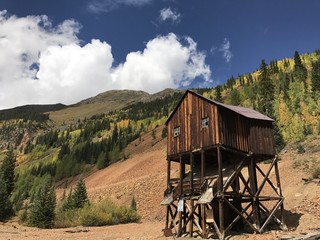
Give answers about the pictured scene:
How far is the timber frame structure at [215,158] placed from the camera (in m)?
22.2

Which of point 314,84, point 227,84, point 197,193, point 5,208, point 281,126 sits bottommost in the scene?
point 5,208

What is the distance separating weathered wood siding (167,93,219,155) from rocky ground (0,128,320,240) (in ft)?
20.9

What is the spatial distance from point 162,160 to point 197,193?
4743 centimetres

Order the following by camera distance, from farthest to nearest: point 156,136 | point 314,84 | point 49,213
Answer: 1. point 156,136
2. point 314,84
3. point 49,213

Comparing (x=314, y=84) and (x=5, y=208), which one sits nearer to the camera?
(x=5, y=208)

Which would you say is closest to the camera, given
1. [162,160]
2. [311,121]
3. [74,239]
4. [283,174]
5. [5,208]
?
[74,239]

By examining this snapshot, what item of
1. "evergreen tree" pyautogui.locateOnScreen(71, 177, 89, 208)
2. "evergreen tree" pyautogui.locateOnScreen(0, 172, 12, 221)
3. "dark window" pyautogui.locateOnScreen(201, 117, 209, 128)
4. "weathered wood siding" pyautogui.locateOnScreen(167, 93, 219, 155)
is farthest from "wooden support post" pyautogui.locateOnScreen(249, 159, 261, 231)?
"evergreen tree" pyautogui.locateOnScreen(0, 172, 12, 221)

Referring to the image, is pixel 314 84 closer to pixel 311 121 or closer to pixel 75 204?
pixel 311 121

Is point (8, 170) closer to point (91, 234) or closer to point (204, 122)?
point (91, 234)

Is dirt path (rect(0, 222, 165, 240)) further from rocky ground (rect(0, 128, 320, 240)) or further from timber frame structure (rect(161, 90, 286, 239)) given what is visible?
timber frame structure (rect(161, 90, 286, 239))

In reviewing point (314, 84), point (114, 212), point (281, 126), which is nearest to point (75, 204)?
point (114, 212)

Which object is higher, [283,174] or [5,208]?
[283,174]

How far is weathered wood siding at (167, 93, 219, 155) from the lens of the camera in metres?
22.9

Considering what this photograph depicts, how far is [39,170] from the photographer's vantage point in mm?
130125
